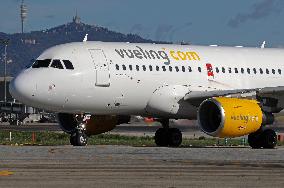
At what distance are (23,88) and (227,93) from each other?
9.23 m

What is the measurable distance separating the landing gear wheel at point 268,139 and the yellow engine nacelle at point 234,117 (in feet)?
6.81

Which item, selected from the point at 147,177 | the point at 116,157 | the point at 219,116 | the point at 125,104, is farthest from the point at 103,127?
the point at 147,177

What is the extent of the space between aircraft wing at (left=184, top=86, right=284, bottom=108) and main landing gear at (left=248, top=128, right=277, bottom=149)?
1.63 meters

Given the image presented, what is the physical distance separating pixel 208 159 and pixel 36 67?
11314 millimetres

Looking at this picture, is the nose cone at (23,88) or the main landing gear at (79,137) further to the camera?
the main landing gear at (79,137)

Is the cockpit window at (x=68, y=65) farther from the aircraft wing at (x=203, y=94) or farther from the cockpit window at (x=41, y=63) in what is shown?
the aircraft wing at (x=203, y=94)

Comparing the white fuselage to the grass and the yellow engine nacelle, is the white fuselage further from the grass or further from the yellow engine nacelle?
the grass

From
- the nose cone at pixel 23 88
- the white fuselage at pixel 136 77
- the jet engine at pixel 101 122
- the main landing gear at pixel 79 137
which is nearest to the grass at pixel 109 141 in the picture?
→ the jet engine at pixel 101 122

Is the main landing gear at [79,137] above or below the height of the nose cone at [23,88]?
below

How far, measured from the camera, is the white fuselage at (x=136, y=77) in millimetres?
38875

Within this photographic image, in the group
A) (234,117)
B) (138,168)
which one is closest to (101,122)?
(234,117)

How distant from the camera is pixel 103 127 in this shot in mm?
44219

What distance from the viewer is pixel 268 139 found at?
134 feet

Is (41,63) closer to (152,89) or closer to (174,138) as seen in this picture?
(152,89)
